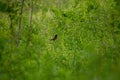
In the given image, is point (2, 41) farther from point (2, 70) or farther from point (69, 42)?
point (69, 42)

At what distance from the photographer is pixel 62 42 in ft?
79.0

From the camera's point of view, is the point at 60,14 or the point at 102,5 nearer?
the point at 102,5

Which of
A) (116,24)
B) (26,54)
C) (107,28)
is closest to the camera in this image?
(26,54)

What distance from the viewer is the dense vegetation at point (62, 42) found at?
Answer: 142 inches

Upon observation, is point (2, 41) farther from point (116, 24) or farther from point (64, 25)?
point (64, 25)

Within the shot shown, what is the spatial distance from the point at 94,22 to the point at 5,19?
7412 mm

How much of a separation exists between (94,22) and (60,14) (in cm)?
745

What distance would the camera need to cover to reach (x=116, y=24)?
52.3 ft

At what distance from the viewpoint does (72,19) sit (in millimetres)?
26672

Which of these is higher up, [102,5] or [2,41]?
[102,5]

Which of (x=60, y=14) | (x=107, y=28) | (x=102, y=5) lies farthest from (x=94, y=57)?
(x=60, y=14)

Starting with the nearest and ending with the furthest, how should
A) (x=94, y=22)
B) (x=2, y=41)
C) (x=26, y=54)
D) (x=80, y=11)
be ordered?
(x=2, y=41) → (x=26, y=54) → (x=94, y=22) → (x=80, y=11)

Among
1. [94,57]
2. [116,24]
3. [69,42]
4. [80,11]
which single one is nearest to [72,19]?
[80,11]

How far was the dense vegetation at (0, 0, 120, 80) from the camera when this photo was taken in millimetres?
3607
